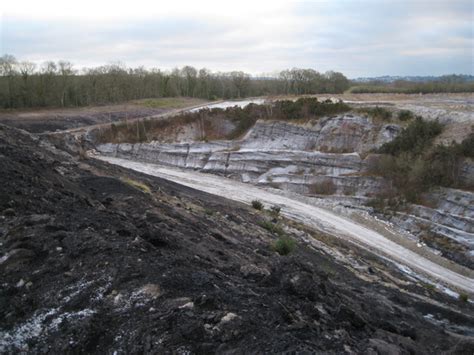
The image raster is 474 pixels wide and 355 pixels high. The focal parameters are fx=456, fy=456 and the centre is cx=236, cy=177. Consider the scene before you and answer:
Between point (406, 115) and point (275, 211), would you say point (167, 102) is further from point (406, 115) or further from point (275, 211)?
point (275, 211)

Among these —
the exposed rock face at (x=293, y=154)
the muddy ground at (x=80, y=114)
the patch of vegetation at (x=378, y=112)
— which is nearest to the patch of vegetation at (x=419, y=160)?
the exposed rock face at (x=293, y=154)

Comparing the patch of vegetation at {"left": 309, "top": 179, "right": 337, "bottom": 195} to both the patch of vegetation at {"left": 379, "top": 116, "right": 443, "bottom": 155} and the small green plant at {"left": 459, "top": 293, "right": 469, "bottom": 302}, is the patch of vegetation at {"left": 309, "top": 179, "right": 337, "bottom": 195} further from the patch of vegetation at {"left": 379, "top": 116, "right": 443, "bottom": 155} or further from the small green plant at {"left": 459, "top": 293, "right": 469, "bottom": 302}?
the small green plant at {"left": 459, "top": 293, "right": 469, "bottom": 302}

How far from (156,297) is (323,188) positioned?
1127 inches

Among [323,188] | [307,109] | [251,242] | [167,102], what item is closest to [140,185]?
[251,242]

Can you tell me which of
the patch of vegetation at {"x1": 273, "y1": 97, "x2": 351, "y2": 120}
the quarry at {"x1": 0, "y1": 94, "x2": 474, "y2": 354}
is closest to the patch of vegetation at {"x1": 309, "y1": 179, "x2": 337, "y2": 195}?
the quarry at {"x1": 0, "y1": 94, "x2": 474, "y2": 354}

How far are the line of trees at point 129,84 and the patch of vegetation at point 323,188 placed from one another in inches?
1468

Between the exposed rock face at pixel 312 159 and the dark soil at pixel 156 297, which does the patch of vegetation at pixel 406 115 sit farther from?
the dark soil at pixel 156 297

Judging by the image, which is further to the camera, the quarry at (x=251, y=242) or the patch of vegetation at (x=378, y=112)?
the patch of vegetation at (x=378, y=112)

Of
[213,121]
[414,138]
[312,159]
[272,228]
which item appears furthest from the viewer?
[213,121]

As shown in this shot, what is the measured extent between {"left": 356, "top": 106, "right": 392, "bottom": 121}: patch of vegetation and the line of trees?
2905 cm

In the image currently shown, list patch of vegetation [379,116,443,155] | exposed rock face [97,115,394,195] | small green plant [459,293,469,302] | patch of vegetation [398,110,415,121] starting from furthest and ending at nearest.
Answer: patch of vegetation [398,110,415,121] → exposed rock face [97,115,394,195] → patch of vegetation [379,116,443,155] → small green plant [459,293,469,302]

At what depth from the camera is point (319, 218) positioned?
29.7 metres

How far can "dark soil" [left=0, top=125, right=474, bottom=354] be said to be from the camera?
25.5ft

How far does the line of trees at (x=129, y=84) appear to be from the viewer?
57312 millimetres
